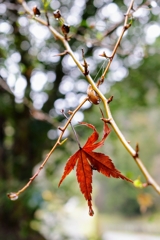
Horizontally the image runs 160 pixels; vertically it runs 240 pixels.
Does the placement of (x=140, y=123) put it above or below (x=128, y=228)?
above

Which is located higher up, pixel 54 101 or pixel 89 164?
pixel 54 101

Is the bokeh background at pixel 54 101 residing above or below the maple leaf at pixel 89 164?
above

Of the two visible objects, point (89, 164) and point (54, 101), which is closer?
point (89, 164)

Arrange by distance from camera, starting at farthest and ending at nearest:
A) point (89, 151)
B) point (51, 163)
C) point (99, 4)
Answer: point (51, 163)
point (99, 4)
point (89, 151)

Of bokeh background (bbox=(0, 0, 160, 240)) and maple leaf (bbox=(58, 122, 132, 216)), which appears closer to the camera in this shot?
maple leaf (bbox=(58, 122, 132, 216))

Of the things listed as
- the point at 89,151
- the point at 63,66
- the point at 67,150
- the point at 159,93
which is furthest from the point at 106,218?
the point at 89,151

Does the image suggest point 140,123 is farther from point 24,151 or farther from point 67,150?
point 24,151

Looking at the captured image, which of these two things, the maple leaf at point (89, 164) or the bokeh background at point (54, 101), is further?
the bokeh background at point (54, 101)

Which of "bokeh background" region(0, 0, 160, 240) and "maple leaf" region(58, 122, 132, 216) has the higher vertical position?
"bokeh background" region(0, 0, 160, 240)
